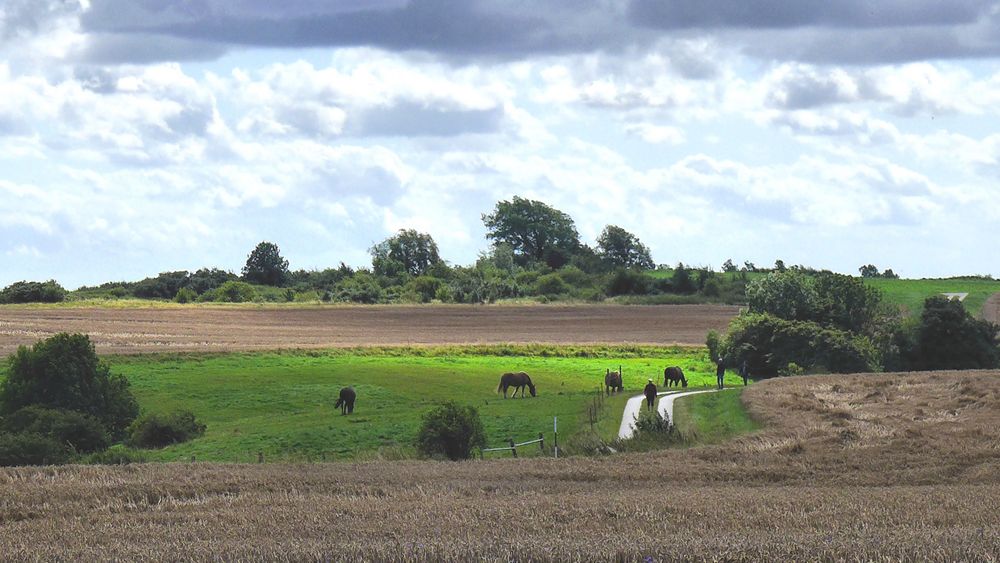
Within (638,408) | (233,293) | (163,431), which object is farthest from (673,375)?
(233,293)

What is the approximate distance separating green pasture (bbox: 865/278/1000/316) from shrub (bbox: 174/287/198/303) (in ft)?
301

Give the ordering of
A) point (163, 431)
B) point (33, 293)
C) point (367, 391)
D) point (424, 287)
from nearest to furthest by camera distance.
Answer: point (163, 431) → point (367, 391) → point (33, 293) → point (424, 287)

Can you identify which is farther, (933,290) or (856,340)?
(933,290)

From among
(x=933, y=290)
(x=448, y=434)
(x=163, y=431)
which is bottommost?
(x=163, y=431)

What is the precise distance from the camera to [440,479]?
24.5 metres

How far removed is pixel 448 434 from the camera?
40.8m

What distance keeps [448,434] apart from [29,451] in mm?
13986

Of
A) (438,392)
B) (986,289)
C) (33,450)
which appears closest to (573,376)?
(438,392)

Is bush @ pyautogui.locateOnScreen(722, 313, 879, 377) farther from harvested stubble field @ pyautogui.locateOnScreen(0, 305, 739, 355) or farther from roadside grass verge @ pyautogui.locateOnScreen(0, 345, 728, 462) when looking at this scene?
harvested stubble field @ pyautogui.locateOnScreen(0, 305, 739, 355)

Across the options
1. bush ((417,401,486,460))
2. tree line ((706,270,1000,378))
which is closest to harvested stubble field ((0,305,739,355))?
tree line ((706,270,1000,378))

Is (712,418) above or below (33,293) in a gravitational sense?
below

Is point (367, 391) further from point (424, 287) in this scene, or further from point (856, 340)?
point (424, 287)

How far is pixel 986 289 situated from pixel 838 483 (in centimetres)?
13989

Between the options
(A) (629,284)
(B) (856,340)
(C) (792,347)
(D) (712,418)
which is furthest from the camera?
(A) (629,284)
